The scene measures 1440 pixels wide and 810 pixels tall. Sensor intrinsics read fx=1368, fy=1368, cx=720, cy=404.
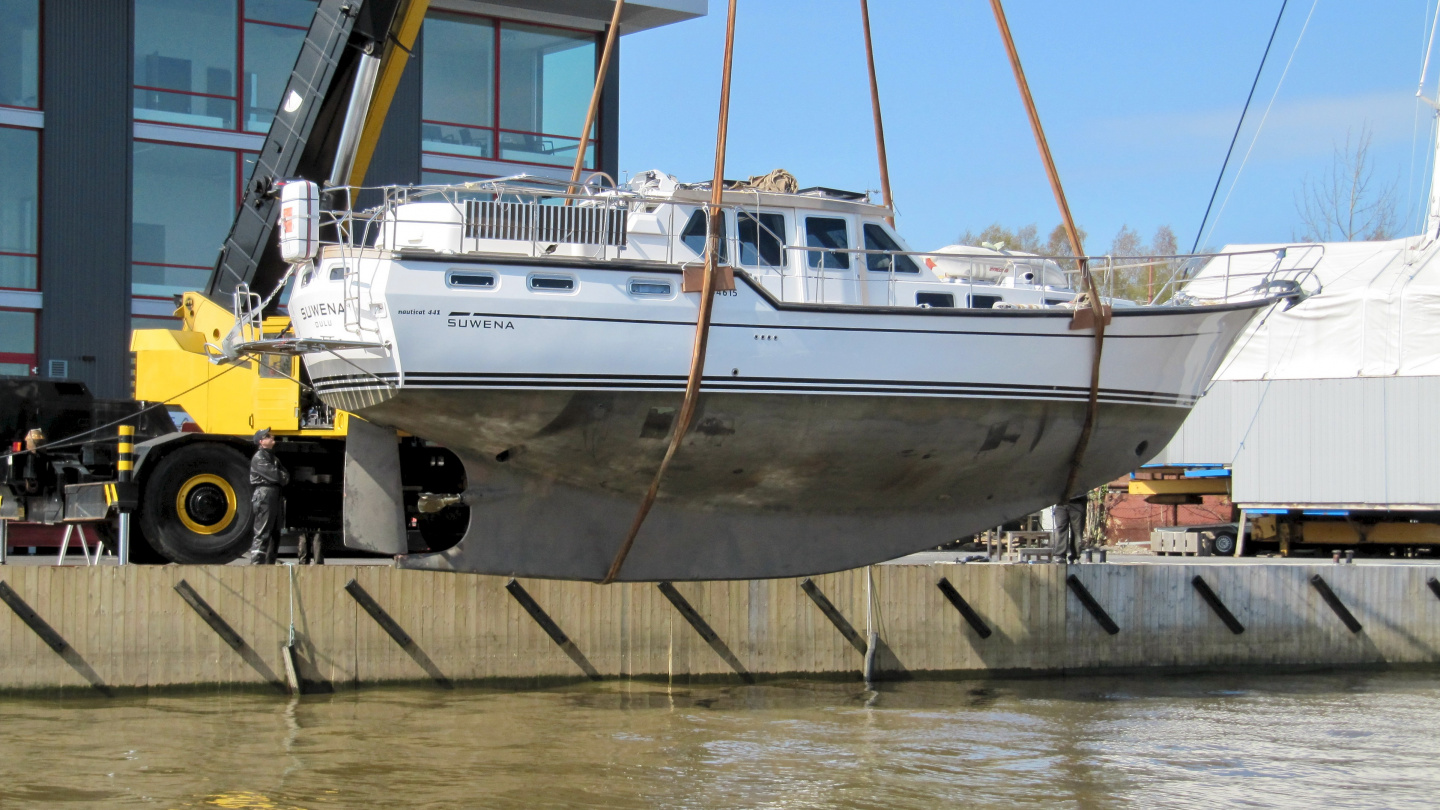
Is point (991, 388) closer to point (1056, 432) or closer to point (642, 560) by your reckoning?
point (1056, 432)

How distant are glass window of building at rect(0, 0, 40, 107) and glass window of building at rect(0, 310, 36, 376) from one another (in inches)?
113

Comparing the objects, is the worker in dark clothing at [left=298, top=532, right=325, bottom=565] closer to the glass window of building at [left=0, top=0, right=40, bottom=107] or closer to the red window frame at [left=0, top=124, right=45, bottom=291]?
the red window frame at [left=0, top=124, right=45, bottom=291]

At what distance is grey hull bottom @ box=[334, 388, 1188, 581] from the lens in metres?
9.02

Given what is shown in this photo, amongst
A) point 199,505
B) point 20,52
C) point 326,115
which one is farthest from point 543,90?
point 199,505

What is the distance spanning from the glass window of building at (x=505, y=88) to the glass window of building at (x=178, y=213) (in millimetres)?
3284

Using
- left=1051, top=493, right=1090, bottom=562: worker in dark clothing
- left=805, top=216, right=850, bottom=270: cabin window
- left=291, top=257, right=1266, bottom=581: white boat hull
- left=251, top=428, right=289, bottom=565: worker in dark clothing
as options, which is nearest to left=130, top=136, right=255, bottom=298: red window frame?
left=251, top=428, right=289, bottom=565: worker in dark clothing

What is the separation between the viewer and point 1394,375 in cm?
1944

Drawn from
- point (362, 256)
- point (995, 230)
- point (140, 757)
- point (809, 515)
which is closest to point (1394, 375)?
point (809, 515)

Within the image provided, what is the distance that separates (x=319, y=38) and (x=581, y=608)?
622 centimetres

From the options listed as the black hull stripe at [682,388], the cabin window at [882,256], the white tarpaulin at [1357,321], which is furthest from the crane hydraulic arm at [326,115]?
the white tarpaulin at [1357,321]

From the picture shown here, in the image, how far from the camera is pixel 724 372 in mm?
9008

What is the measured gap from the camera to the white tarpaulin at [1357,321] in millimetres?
19453

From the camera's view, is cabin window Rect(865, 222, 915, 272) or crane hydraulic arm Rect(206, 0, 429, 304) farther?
crane hydraulic arm Rect(206, 0, 429, 304)

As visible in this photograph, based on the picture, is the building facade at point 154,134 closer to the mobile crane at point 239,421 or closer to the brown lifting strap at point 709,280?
the mobile crane at point 239,421
